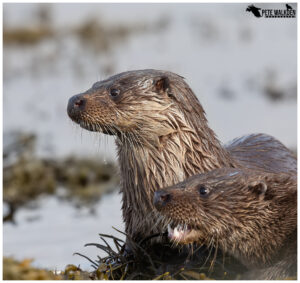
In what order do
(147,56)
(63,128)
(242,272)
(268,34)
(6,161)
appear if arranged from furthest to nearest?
(268,34)
(147,56)
(63,128)
(6,161)
(242,272)

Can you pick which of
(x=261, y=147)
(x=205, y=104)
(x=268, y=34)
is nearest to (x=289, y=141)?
(x=205, y=104)

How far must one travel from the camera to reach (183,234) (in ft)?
15.4

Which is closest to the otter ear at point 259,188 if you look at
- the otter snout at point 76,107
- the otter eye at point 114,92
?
the otter eye at point 114,92

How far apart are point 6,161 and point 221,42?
7482 mm

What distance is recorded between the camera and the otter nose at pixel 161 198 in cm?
460

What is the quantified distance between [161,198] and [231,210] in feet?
1.42

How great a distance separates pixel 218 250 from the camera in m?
5.02

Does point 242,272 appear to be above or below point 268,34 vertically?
below

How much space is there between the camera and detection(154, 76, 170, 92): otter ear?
5.06m

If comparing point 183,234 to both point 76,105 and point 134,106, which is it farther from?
point 76,105

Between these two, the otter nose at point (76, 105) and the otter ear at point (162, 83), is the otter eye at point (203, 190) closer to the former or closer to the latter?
the otter ear at point (162, 83)

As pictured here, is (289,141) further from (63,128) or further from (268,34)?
(268,34)

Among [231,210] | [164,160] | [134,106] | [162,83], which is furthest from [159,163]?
[231,210]

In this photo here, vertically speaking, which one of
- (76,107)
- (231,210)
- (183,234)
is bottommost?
(183,234)
